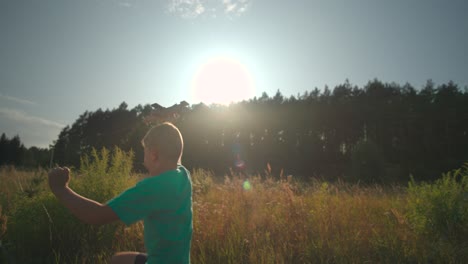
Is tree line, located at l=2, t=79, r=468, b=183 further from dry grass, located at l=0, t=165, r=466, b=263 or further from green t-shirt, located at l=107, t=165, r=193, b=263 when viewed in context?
green t-shirt, located at l=107, t=165, r=193, b=263

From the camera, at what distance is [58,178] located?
5.18ft

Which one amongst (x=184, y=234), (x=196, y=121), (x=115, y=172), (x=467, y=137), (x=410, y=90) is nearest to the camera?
(x=184, y=234)

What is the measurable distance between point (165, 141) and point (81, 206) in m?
0.59

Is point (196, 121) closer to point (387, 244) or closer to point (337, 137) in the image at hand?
point (337, 137)

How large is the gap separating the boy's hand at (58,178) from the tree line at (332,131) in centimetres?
2698

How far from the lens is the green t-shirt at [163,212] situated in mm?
1594

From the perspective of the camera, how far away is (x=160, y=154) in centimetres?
183

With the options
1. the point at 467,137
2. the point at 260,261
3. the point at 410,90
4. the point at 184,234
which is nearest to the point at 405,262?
the point at 260,261

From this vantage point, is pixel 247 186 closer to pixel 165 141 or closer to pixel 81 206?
pixel 165 141

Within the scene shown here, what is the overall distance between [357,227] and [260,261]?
2066 mm

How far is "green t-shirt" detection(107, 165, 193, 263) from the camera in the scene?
5.23ft

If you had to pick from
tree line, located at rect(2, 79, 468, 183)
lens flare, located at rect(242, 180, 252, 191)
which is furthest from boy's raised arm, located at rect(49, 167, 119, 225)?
tree line, located at rect(2, 79, 468, 183)

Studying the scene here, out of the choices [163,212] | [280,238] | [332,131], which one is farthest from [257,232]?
[332,131]

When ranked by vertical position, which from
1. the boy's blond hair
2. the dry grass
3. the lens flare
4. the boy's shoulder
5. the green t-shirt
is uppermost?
the boy's blond hair
